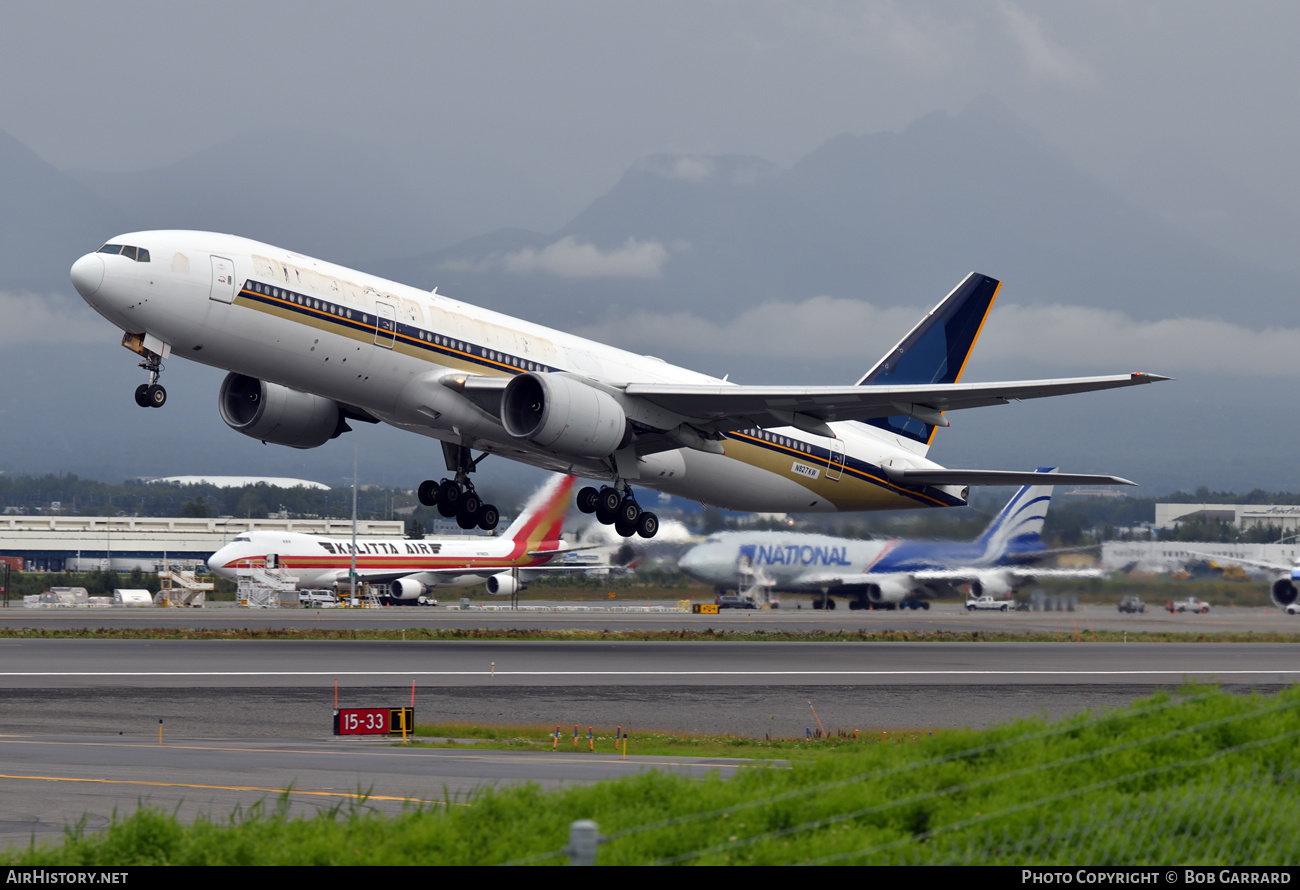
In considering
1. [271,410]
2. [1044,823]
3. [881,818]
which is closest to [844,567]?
[271,410]

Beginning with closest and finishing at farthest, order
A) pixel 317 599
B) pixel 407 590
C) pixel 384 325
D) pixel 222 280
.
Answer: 1. pixel 222 280
2. pixel 384 325
3. pixel 317 599
4. pixel 407 590

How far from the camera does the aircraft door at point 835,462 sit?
144 ft

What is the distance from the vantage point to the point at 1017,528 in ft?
176

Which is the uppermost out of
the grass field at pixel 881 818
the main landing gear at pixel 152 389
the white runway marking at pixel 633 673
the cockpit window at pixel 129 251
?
the cockpit window at pixel 129 251

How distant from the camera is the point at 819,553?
66.5 m

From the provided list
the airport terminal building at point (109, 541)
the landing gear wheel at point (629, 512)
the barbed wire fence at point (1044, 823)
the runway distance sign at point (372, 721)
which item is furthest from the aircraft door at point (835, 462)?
the airport terminal building at point (109, 541)

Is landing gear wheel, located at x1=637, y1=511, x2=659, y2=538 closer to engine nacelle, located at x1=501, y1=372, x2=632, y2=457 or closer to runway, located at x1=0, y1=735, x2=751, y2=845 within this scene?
engine nacelle, located at x1=501, y1=372, x2=632, y2=457

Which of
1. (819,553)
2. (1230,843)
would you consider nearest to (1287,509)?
(819,553)

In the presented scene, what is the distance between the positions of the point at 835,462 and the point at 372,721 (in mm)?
24166

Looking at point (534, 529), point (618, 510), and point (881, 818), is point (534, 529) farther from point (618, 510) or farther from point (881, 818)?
point (881, 818)

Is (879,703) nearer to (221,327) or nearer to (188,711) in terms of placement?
(188,711)

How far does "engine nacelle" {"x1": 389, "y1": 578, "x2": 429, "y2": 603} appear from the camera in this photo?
81.7 meters

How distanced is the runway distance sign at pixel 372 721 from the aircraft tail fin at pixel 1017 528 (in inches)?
1372

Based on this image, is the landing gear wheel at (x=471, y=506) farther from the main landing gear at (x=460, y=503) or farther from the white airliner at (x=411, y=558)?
the white airliner at (x=411, y=558)
